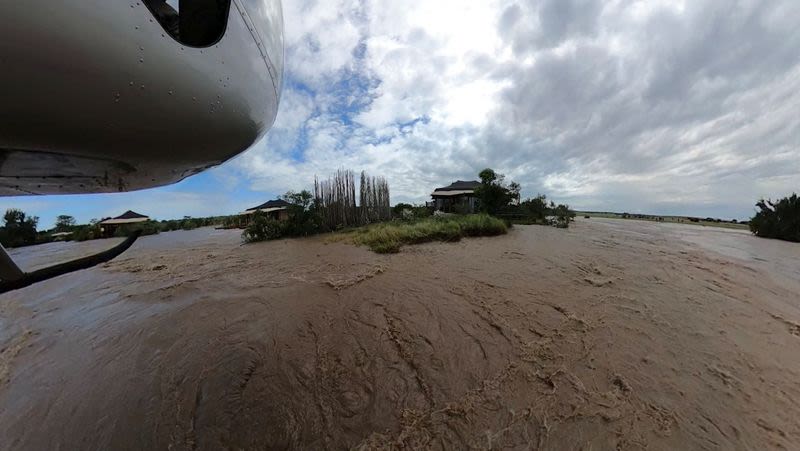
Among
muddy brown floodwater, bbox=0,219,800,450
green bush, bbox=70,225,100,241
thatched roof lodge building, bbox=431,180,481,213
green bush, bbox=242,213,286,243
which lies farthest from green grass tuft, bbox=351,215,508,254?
green bush, bbox=70,225,100,241

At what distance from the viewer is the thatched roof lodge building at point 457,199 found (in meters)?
18.9

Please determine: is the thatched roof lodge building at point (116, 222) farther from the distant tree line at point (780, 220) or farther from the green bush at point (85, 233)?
the distant tree line at point (780, 220)

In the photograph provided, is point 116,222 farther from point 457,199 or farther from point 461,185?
point 461,185

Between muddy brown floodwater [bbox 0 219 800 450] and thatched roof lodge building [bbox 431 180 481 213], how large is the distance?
13.7 m

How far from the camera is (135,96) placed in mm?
936

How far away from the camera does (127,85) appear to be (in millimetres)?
889

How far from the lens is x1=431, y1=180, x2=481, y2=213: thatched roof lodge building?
18.9m

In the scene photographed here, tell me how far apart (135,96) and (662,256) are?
33.3ft

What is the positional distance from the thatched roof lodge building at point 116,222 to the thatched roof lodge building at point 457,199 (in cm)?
2097

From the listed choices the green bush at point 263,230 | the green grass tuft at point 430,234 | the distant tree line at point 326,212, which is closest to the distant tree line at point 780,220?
the green grass tuft at point 430,234

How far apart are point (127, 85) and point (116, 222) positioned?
22.0 m

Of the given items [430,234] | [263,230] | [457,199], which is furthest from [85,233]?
[457,199]

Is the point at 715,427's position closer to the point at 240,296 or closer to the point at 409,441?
the point at 409,441

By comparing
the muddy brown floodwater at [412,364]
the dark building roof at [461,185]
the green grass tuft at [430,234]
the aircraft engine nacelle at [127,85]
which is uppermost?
the dark building roof at [461,185]
